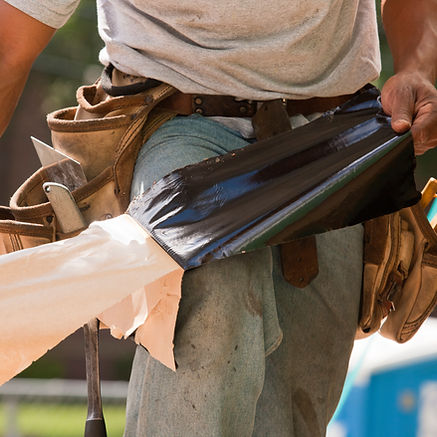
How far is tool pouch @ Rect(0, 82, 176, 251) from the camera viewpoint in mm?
2500

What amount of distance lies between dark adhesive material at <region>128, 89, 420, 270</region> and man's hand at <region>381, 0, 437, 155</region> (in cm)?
5

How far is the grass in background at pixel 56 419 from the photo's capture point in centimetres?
823

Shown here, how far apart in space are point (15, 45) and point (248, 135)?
2.14 feet

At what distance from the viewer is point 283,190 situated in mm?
2264

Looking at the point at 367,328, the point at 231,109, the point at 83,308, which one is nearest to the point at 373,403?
the point at 367,328

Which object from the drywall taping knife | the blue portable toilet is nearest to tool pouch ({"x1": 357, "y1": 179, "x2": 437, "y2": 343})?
the drywall taping knife

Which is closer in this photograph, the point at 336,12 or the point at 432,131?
the point at 432,131

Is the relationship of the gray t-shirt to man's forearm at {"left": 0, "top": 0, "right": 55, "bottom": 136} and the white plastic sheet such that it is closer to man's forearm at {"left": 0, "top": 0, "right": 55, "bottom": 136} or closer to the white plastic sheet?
man's forearm at {"left": 0, "top": 0, "right": 55, "bottom": 136}

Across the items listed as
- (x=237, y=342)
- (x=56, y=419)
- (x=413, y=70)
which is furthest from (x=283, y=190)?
(x=56, y=419)

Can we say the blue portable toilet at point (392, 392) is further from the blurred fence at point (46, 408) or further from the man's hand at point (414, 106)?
the blurred fence at point (46, 408)

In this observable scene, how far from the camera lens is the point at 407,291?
2.94 m

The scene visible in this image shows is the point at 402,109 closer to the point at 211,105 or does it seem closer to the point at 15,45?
the point at 211,105

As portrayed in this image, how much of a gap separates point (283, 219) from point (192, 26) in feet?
2.01

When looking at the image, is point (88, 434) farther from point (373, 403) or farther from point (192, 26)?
point (373, 403)
